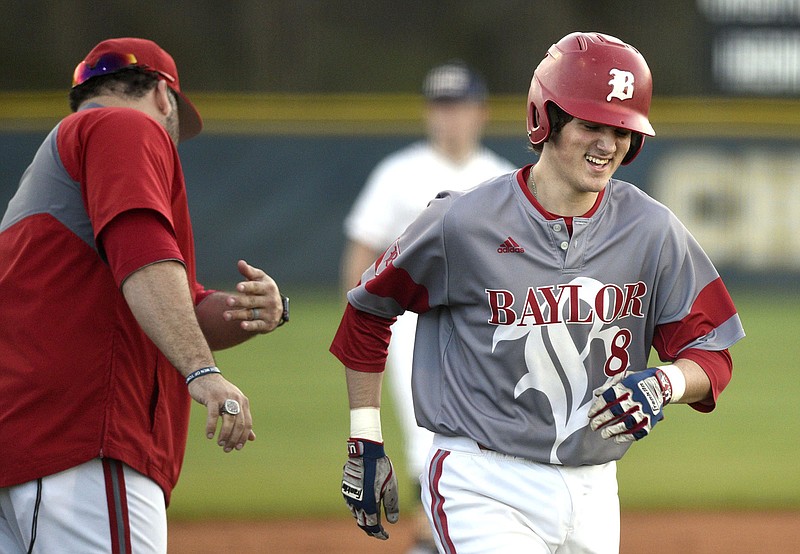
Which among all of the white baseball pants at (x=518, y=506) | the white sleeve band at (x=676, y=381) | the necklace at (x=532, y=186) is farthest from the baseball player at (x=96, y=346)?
the white sleeve band at (x=676, y=381)

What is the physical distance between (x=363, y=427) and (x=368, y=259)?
291 cm

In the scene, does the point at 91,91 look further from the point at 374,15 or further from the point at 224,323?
the point at 374,15

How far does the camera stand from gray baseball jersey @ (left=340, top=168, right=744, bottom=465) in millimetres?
3395

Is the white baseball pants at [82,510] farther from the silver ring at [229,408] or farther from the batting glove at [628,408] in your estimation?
the batting glove at [628,408]

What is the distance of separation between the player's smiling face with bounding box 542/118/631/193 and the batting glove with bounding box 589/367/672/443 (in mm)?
555

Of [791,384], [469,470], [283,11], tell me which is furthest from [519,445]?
[283,11]

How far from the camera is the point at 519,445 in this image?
11.1 ft

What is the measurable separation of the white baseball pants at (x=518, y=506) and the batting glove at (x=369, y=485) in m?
0.21

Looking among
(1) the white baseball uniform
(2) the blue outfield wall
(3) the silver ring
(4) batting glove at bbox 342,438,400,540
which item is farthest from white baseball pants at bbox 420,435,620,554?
(2) the blue outfield wall

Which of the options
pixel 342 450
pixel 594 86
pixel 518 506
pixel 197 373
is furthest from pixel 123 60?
pixel 342 450

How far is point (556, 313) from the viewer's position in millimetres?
3387

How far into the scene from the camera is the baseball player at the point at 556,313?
3377 mm

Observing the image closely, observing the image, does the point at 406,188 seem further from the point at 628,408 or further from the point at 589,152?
the point at 628,408

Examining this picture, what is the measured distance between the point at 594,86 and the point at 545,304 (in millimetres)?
614
